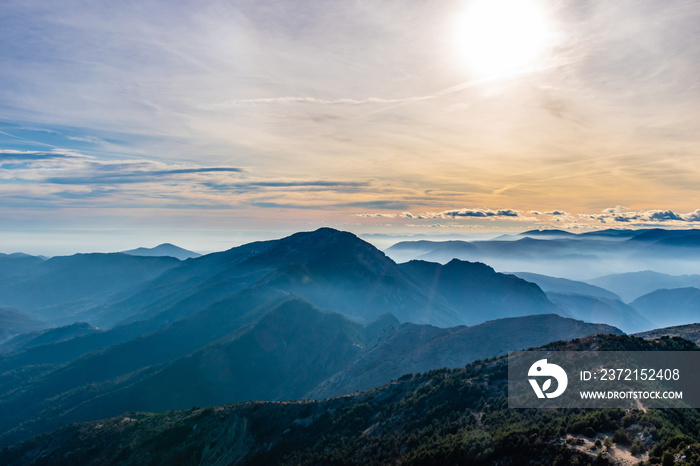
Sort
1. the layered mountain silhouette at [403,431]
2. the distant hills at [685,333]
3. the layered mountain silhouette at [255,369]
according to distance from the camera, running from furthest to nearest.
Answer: the layered mountain silhouette at [255,369] → the distant hills at [685,333] → the layered mountain silhouette at [403,431]

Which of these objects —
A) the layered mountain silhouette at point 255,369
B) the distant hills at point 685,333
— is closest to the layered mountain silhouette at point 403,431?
the distant hills at point 685,333

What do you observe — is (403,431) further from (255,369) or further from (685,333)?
(255,369)

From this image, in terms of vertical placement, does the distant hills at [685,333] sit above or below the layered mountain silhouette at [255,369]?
above

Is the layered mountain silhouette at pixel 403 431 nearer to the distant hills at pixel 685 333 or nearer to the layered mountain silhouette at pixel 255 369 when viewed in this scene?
the distant hills at pixel 685 333

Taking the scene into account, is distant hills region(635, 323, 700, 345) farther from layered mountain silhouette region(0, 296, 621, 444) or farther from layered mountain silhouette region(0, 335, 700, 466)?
layered mountain silhouette region(0, 335, 700, 466)

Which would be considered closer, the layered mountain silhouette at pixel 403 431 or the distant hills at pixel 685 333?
the layered mountain silhouette at pixel 403 431

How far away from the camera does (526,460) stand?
34.5 m

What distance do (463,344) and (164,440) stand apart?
103m

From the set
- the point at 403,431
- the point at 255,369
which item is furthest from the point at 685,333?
the point at 255,369

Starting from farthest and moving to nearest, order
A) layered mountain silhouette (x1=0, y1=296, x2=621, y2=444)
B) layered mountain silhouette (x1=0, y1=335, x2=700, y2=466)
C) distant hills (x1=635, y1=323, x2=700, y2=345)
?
layered mountain silhouette (x1=0, y1=296, x2=621, y2=444) → distant hills (x1=635, y1=323, x2=700, y2=345) → layered mountain silhouette (x1=0, y1=335, x2=700, y2=466)

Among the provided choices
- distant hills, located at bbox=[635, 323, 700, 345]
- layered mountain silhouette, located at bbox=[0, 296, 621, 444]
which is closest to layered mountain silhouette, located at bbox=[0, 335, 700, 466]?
distant hills, located at bbox=[635, 323, 700, 345]

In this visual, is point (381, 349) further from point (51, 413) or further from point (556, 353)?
point (51, 413)

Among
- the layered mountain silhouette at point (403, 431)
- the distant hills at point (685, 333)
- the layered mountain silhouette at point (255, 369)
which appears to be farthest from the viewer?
the layered mountain silhouette at point (255, 369)

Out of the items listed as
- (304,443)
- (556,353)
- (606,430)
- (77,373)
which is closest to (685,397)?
(606,430)
